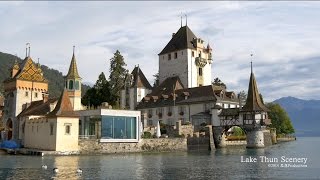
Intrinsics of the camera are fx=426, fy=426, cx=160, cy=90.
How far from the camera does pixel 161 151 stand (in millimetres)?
57594

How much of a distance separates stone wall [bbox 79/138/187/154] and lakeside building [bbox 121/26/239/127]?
13862 millimetres

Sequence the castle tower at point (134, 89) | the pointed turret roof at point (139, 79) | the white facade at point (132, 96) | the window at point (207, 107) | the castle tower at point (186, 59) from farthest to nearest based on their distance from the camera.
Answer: the castle tower at point (186, 59), the pointed turret roof at point (139, 79), the castle tower at point (134, 89), the white facade at point (132, 96), the window at point (207, 107)

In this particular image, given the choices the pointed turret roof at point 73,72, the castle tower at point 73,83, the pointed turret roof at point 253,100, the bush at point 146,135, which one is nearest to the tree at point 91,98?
the castle tower at point 73,83

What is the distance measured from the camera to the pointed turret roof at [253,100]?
6825cm

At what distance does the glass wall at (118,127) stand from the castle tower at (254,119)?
68.8 ft

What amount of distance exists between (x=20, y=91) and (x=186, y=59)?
1471 inches

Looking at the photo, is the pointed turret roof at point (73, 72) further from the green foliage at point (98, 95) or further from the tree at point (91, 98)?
the tree at point (91, 98)

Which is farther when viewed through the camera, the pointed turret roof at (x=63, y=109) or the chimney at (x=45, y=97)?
the chimney at (x=45, y=97)

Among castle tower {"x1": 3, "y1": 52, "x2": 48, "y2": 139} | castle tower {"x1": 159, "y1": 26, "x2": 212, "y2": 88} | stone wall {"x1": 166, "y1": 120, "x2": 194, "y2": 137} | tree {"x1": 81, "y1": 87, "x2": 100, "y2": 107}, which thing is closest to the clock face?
castle tower {"x1": 159, "y1": 26, "x2": 212, "y2": 88}

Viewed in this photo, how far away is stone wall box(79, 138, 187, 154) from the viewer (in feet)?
165

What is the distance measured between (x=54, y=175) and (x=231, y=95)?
52639 mm

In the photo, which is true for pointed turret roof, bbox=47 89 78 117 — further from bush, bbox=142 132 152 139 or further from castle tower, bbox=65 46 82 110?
bush, bbox=142 132 152 139

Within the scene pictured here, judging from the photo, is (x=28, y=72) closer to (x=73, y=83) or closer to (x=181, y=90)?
(x=73, y=83)

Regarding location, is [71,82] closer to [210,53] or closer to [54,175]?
[54,175]
